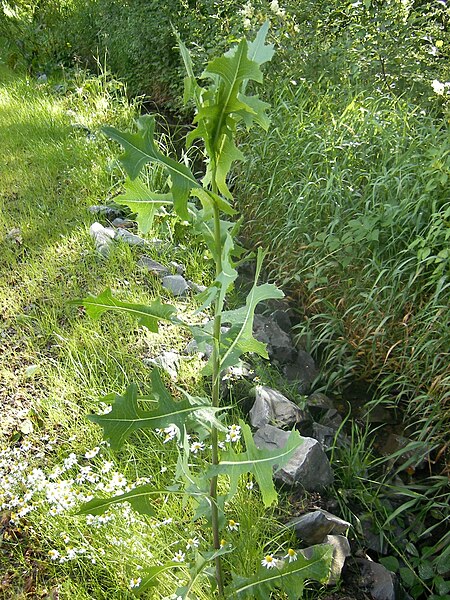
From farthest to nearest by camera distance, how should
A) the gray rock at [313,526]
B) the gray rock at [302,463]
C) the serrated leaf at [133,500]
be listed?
the gray rock at [302,463] → the gray rock at [313,526] → the serrated leaf at [133,500]

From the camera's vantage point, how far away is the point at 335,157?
3662 mm

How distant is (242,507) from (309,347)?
1283 millimetres

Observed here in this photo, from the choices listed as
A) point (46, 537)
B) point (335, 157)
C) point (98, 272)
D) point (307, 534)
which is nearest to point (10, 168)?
point (98, 272)

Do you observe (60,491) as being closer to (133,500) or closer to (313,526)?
(133,500)

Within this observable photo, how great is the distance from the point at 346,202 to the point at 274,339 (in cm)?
87

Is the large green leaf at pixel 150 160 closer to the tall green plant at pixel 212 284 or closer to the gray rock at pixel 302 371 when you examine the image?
the tall green plant at pixel 212 284

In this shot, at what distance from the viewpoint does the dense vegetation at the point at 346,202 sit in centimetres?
292

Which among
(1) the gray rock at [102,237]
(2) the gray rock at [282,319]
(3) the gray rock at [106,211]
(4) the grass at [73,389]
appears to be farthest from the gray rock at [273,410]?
(3) the gray rock at [106,211]

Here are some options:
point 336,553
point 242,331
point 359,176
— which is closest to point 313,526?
point 336,553

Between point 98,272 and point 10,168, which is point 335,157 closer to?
point 98,272

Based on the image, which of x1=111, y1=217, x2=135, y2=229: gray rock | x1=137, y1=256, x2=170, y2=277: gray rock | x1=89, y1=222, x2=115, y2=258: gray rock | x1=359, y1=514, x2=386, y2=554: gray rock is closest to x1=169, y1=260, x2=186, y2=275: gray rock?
x1=137, y1=256, x2=170, y2=277: gray rock

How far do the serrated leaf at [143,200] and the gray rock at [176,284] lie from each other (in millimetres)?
1896

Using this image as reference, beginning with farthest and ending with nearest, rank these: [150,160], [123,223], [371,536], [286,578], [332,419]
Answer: [123,223] → [332,419] → [371,536] → [286,578] → [150,160]

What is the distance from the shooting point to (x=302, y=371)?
3352 mm
